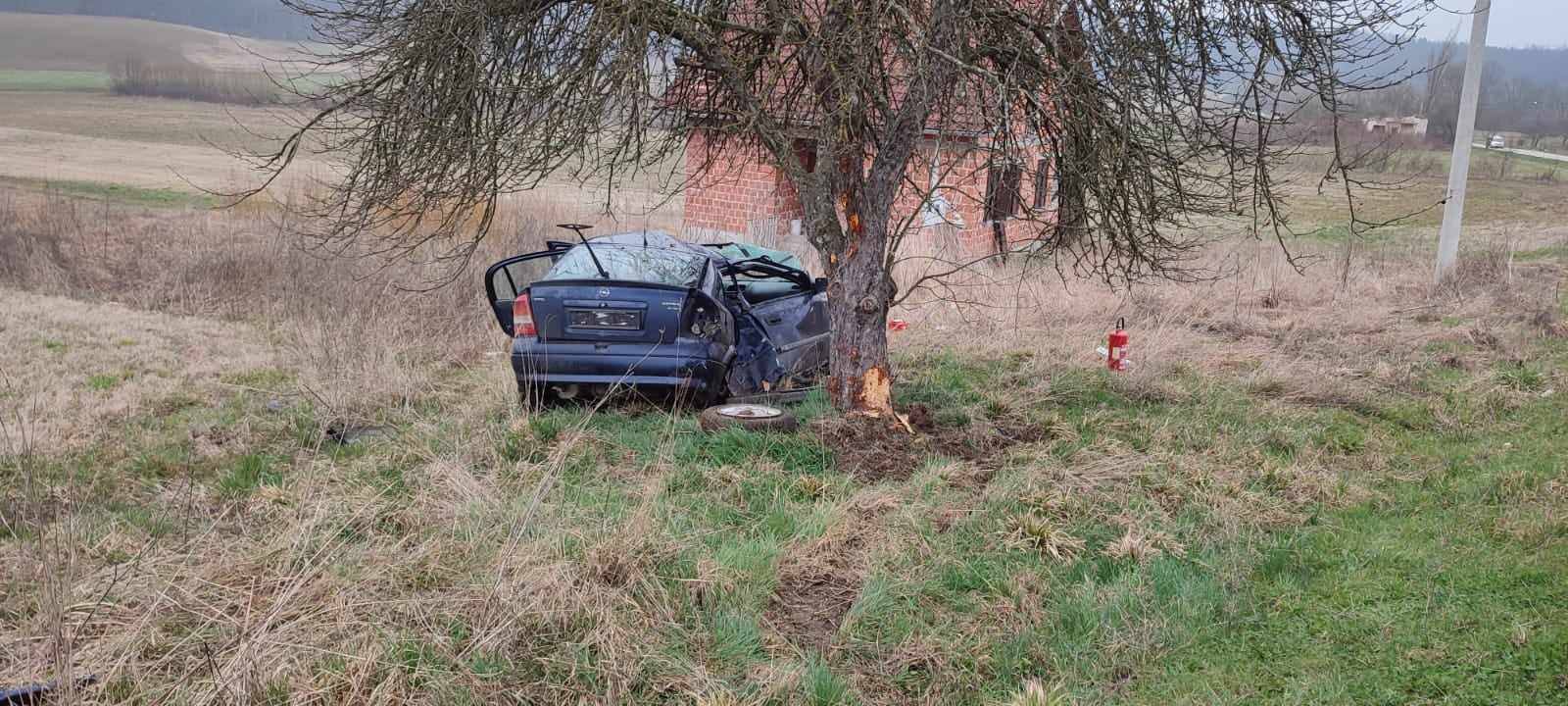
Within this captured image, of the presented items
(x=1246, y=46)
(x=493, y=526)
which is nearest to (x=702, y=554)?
(x=493, y=526)

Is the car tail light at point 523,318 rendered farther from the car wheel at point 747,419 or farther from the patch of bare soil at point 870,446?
the patch of bare soil at point 870,446

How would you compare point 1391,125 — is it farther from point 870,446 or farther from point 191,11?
point 191,11

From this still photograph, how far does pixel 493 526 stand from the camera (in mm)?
4695

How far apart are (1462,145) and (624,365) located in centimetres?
1150

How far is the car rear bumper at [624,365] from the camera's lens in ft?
23.9

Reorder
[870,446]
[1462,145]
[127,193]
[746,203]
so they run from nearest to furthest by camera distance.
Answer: [870,446] → [1462,145] → [746,203] → [127,193]

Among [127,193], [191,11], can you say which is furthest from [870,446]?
[191,11]

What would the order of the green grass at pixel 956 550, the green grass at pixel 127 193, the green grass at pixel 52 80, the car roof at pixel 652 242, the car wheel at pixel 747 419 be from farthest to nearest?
the green grass at pixel 52 80 → the green grass at pixel 127 193 → the car roof at pixel 652 242 → the car wheel at pixel 747 419 → the green grass at pixel 956 550

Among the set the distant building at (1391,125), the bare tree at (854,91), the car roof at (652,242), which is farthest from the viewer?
the distant building at (1391,125)

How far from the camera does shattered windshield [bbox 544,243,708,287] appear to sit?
7582 mm

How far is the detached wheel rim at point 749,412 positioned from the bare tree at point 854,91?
0.48m

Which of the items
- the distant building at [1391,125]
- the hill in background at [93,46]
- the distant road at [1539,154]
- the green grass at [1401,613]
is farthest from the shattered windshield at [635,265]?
the hill in background at [93,46]

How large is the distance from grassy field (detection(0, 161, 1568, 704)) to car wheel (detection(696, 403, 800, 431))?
4.3 inches

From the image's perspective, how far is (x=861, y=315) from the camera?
6598 mm
